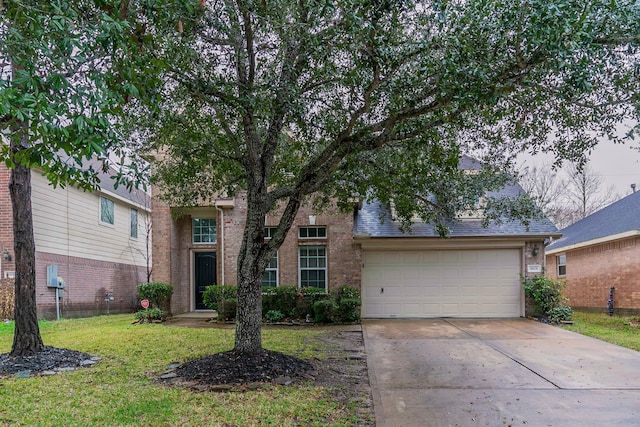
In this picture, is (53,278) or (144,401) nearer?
(144,401)

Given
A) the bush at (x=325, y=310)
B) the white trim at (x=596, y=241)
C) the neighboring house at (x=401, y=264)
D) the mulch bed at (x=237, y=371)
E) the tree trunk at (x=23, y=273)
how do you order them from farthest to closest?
the white trim at (x=596, y=241)
the neighboring house at (x=401, y=264)
the bush at (x=325, y=310)
the tree trunk at (x=23, y=273)
the mulch bed at (x=237, y=371)

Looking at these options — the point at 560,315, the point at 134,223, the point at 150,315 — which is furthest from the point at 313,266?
the point at 134,223

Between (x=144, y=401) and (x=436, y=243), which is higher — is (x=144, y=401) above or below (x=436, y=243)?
below

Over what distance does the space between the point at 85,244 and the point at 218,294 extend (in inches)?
222

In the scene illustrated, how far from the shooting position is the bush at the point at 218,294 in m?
12.4

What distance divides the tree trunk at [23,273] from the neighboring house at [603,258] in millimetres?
15020

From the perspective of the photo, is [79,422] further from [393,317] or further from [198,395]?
[393,317]

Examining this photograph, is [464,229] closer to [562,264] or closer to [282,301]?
[282,301]

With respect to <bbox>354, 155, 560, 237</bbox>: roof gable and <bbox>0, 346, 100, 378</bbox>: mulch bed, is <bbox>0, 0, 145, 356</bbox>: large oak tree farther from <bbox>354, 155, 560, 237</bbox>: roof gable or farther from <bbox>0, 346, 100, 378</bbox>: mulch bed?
<bbox>354, 155, 560, 237</bbox>: roof gable

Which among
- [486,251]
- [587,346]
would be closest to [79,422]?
[587,346]

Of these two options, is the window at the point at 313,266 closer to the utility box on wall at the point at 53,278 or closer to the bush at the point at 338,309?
the bush at the point at 338,309

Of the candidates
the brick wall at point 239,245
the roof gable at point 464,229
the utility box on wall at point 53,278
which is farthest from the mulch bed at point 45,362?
the roof gable at point 464,229

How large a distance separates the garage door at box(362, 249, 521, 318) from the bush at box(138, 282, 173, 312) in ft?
18.6

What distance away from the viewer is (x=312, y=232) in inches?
519
